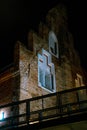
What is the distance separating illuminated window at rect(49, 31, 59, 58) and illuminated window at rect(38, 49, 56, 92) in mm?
854

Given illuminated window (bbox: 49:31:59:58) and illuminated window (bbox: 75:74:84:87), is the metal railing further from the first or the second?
illuminated window (bbox: 49:31:59:58)

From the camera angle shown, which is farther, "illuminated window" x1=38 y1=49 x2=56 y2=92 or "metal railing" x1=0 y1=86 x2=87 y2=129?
"illuminated window" x1=38 y1=49 x2=56 y2=92

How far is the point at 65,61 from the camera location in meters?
19.5

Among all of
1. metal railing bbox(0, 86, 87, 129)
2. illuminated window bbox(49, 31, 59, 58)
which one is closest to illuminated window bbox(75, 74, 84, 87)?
metal railing bbox(0, 86, 87, 129)

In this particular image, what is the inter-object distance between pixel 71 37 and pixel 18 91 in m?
8.37

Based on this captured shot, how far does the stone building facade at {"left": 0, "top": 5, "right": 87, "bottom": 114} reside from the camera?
51.2 feet

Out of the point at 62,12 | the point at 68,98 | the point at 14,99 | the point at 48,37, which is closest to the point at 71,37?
the point at 62,12

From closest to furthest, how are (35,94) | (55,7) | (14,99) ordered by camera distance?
(14,99), (35,94), (55,7)

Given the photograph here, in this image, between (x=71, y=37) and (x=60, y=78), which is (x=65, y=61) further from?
(x=71, y=37)

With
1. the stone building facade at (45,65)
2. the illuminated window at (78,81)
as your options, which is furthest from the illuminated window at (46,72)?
the illuminated window at (78,81)

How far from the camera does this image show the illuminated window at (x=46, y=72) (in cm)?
1720

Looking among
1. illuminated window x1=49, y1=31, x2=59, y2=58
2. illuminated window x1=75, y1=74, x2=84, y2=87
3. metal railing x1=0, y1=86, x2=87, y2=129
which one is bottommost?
metal railing x1=0, y1=86, x2=87, y2=129

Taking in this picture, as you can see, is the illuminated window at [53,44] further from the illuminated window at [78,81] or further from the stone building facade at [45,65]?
the illuminated window at [78,81]

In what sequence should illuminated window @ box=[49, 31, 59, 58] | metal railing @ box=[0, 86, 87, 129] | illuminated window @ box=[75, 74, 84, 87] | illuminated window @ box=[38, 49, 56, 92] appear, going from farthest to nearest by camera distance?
illuminated window @ box=[75, 74, 84, 87]
illuminated window @ box=[49, 31, 59, 58]
illuminated window @ box=[38, 49, 56, 92]
metal railing @ box=[0, 86, 87, 129]
